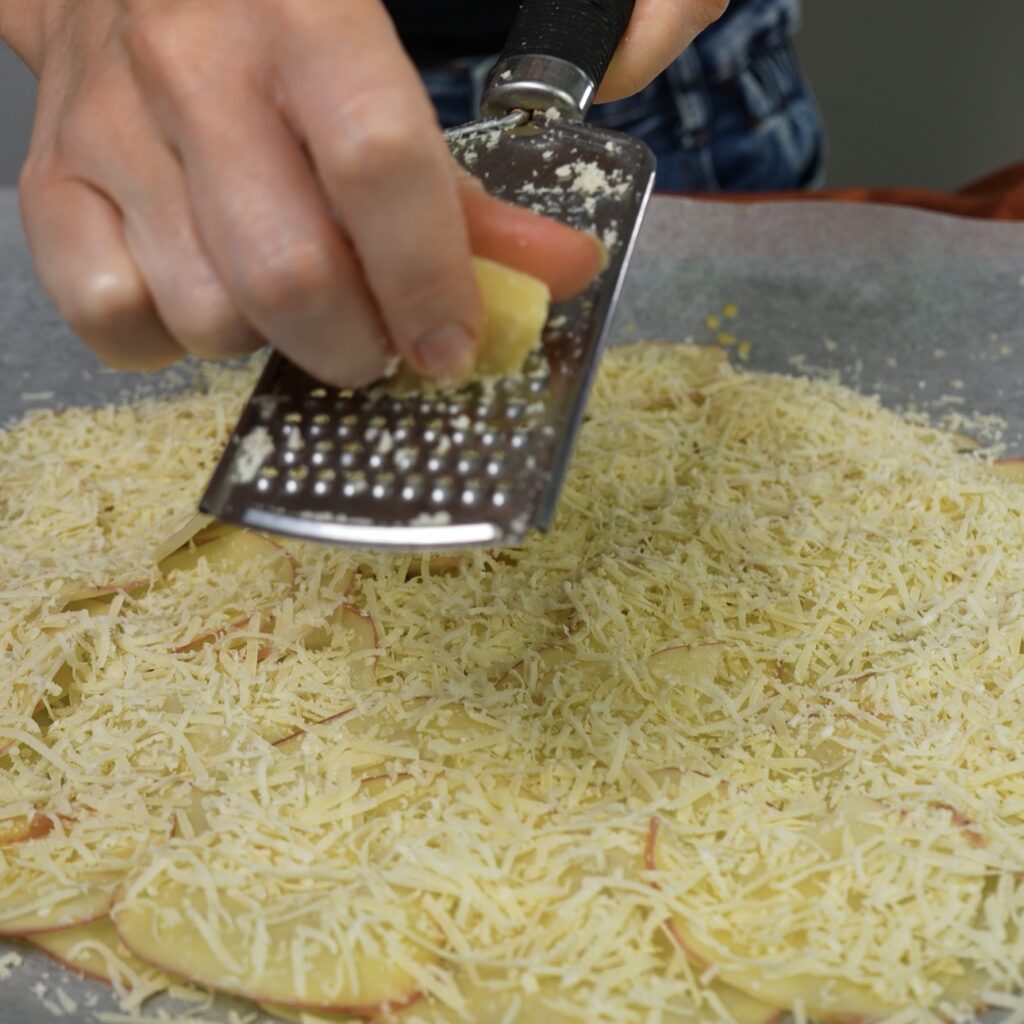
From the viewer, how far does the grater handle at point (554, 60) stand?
1130 mm

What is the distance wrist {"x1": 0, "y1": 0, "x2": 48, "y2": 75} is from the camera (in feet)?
3.61

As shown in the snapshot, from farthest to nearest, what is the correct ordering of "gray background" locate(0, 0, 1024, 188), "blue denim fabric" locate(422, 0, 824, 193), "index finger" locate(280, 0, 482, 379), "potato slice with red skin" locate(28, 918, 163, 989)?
"gray background" locate(0, 0, 1024, 188)
"blue denim fabric" locate(422, 0, 824, 193)
"potato slice with red skin" locate(28, 918, 163, 989)
"index finger" locate(280, 0, 482, 379)

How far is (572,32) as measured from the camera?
3.80 ft

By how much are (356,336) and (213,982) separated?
629 mm

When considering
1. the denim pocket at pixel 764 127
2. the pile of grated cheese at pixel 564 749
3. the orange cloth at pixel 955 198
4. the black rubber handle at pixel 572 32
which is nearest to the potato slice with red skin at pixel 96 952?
the pile of grated cheese at pixel 564 749

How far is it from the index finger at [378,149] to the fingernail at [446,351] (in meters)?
0.03

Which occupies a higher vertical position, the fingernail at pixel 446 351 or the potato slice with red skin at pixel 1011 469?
the fingernail at pixel 446 351

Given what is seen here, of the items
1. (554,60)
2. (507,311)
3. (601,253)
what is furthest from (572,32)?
(507,311)

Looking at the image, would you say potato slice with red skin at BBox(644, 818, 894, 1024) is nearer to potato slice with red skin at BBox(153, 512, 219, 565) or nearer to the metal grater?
the metal grater

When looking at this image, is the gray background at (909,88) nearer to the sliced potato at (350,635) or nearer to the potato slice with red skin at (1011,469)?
the potato slice with red skin at (1011,469)

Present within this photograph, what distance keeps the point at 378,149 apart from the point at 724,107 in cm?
177

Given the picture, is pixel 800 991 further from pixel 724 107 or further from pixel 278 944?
pixel 724 107

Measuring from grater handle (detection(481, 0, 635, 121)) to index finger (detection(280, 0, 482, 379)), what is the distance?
0.39 meters

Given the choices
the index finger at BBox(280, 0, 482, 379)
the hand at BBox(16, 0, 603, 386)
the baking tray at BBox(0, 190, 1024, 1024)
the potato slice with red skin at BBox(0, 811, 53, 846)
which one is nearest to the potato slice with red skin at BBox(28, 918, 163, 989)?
the potato slice with red skin at BBox(0, 811, 53, 846)
